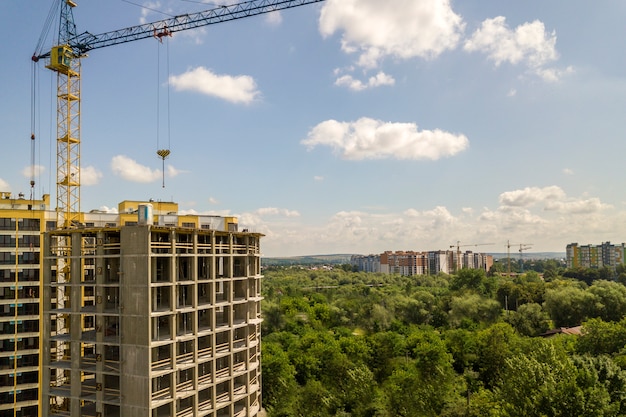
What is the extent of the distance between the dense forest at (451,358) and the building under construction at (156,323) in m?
10.6

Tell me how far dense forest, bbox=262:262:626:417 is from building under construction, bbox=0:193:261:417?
416 inches

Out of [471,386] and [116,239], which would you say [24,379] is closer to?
[116,239]

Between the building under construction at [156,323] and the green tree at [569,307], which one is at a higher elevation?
the building under construction at [156,323]

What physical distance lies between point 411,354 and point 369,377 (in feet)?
53.7

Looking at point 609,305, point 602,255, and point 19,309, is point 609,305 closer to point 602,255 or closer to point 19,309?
point 19,309

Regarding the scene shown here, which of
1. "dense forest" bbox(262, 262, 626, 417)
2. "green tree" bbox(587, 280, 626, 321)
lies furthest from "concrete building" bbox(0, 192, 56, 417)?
"green tree" bbox(587, 280, 626, 321)

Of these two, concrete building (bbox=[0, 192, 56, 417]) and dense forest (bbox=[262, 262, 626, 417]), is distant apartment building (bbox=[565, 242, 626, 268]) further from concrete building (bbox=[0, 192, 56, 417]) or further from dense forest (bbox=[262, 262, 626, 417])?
concrete building (bbox=[0, 192, 56, 417])

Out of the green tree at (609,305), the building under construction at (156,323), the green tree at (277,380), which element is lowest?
the green tree at (277,380)

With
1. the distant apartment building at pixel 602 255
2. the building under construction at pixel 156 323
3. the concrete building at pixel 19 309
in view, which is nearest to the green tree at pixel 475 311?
the building under construction at pixel 156 323

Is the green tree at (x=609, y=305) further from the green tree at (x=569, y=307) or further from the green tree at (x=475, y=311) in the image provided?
the green tree at (x=475, y=311)

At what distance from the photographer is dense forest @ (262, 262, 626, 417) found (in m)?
27.4

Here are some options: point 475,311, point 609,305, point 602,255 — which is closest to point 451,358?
point 475,311

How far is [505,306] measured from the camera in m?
94.5

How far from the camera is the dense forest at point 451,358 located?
27.4m
